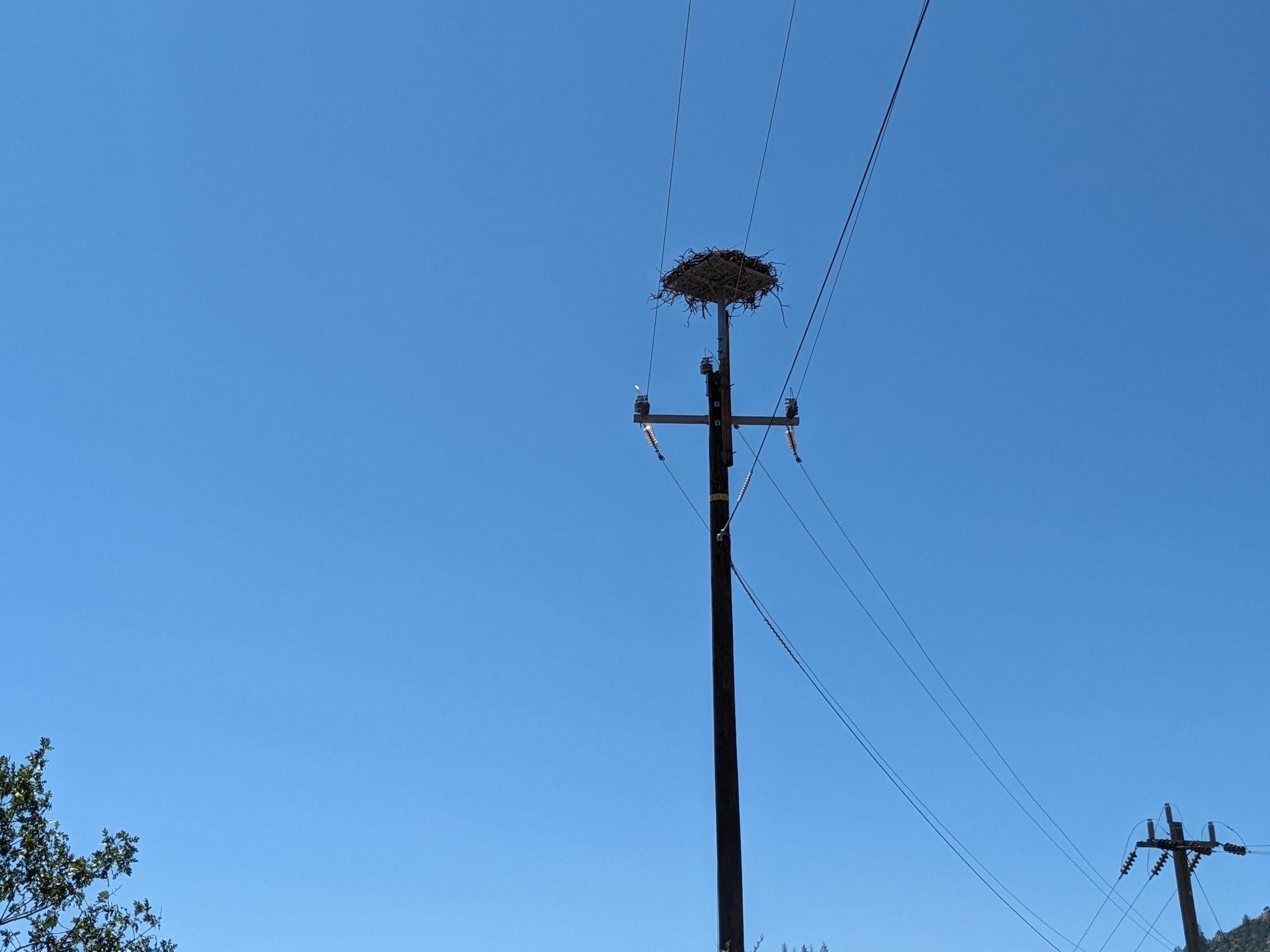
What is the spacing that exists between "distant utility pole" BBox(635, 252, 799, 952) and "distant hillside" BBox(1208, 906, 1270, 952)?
92375mm

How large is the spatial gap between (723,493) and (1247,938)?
115108mm

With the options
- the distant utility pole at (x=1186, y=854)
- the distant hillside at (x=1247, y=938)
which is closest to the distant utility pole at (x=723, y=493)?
the distant utility pole at (x=1186, y=854)

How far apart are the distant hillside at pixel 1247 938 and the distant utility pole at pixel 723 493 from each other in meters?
92.4

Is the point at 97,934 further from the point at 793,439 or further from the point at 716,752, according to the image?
the point at 793,439

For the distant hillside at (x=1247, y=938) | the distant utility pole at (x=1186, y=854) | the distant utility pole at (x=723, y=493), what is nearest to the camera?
the distant utility pole at (x=723, y=493)

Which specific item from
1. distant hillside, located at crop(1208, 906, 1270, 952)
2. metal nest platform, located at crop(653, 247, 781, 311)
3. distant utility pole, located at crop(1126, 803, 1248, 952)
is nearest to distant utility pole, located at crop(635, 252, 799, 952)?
metal nest platform, located at crop(653, 247, 781, 311)

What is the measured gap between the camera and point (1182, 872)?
3023 centimetres

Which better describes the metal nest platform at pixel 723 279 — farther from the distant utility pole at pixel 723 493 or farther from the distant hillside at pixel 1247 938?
the distant hillside at pixel 1247 938

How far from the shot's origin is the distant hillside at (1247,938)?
316 ft

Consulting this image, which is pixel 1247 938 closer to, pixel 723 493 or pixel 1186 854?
pixel 1186 854

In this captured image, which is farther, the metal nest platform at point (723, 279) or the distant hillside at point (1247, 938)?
the distant hillside at point (1247, 938)

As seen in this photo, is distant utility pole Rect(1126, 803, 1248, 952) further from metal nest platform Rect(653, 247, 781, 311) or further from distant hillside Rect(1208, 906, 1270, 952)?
distant hillside Rect(1208, 906, 1270, 952)

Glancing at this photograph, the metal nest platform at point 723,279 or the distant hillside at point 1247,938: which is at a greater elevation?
the distant hillside at point 1247,938

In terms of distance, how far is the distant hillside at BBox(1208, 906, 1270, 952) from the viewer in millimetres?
96250
